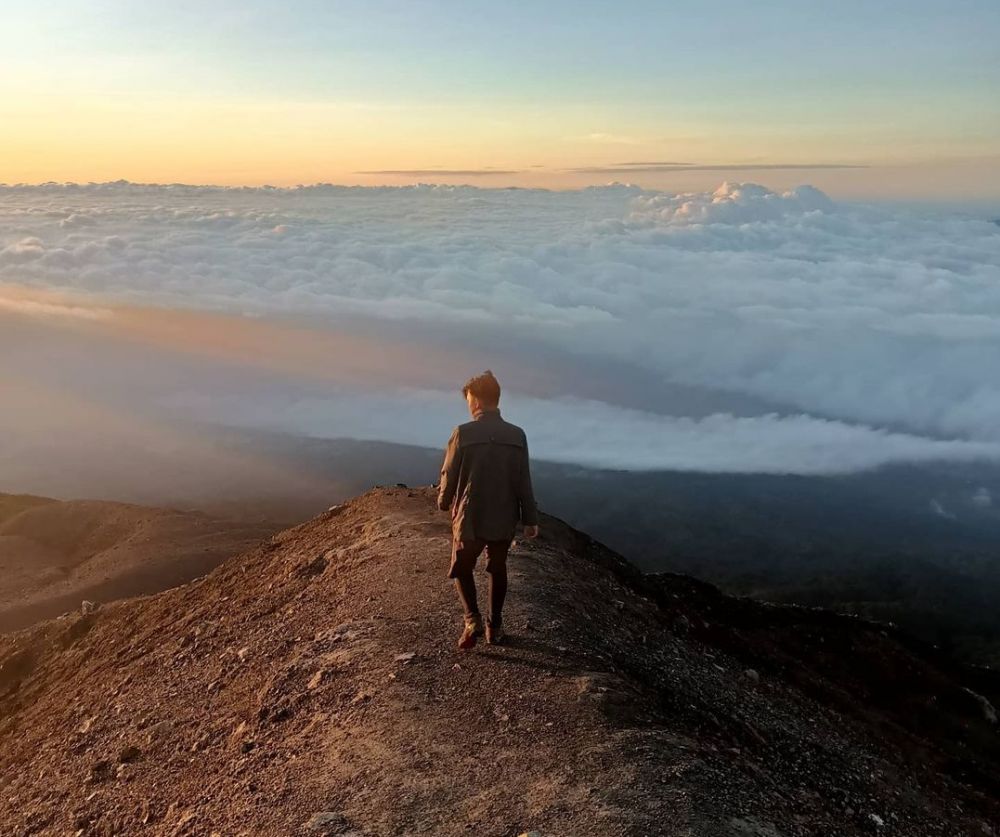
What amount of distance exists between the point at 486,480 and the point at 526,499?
48cm

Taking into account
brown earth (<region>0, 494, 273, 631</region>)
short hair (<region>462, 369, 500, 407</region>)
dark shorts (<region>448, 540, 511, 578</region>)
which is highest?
short hair (<region>462, 369, 500, 407</region>)

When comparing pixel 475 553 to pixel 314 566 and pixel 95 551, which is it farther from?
pixel 95 551

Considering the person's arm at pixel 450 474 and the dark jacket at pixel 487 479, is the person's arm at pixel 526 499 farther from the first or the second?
the person's arm at pixel 450 474

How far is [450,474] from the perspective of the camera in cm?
900

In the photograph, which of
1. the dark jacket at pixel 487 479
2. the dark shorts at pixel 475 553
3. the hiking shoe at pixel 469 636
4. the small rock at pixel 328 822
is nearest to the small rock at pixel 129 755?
the small rock at pixel 328 822

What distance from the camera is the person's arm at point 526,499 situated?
886 centimetres

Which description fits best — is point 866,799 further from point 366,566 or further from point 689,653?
point 366,566

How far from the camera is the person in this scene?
881 centimetres

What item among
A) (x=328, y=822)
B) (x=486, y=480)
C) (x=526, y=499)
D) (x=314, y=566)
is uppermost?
(x=486, y=480)

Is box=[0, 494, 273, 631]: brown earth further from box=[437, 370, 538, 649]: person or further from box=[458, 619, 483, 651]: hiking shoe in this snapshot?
box=[437, 370, 538, 649]: person

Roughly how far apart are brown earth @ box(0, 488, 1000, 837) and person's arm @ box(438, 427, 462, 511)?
2118 mm

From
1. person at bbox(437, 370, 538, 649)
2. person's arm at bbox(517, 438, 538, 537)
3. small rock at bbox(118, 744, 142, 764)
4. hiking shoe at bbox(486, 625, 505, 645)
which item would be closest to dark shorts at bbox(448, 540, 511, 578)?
person at bbox(437, 370, 538, 649)

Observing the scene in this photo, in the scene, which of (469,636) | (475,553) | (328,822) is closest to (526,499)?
(475,553)

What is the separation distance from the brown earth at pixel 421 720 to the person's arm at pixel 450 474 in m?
2.12
